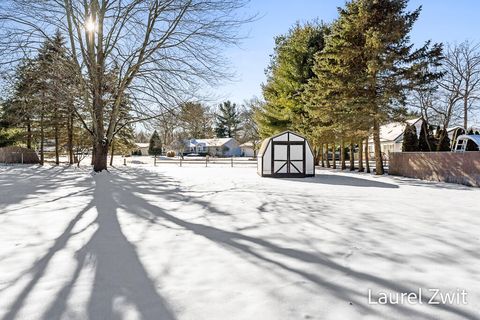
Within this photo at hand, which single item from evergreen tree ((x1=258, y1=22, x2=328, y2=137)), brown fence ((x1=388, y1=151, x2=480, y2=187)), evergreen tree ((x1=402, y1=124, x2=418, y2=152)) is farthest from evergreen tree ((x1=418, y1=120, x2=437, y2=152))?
evergreen tree ((x1=258, y1=22, x2=328, y2=137))

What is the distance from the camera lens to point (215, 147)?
58094mm

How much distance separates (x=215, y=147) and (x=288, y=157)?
1680 inches

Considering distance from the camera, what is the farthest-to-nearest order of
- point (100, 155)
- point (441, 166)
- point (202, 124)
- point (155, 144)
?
point (155, 144)
point (100, 155)
point (202, 124)
point (441, 166)

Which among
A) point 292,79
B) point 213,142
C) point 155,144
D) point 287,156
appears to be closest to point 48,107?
point 287,156

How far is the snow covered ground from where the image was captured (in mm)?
2422

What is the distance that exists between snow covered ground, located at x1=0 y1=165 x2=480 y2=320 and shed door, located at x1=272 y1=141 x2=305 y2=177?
30.9 feet

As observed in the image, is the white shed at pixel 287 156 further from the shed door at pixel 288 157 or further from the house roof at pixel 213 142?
the house roof at pixel 213 142

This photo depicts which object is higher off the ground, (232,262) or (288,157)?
(288,157)

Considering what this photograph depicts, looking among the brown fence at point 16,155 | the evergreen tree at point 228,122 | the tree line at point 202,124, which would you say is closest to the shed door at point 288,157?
the tree line at point 202,124

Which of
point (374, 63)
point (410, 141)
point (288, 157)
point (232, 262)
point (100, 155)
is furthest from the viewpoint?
point (410, 141)

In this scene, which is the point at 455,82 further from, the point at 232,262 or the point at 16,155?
the point at 16,155

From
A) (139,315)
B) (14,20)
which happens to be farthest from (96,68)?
(139,315)

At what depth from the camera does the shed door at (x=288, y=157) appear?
16.0 meters

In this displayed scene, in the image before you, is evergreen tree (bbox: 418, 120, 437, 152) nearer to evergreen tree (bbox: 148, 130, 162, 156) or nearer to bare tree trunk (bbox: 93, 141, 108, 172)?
bare tree trunk (bbox: 93, 141, 108, 172)
